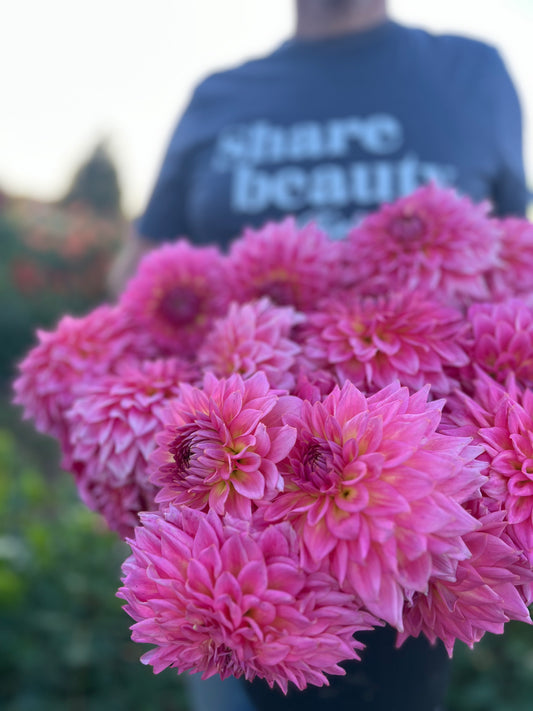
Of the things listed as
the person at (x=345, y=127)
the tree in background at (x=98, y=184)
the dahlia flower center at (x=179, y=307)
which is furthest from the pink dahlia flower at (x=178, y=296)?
the tree in background at (x=98, y=184)

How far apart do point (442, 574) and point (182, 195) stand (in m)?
1.29

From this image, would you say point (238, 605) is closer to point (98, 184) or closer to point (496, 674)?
point (496, 674)

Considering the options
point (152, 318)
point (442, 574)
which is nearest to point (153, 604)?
point (442, 574)

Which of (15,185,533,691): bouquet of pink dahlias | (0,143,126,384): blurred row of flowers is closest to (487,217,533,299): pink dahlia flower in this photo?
(15,185,533,691): bouquet of pink dahlias

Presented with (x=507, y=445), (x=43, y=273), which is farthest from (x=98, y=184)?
(x=507, y=445)

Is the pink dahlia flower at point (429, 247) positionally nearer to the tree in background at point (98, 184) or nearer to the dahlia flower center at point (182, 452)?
the dahlia flower center at point (182, 452)

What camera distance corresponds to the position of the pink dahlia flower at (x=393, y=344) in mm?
579

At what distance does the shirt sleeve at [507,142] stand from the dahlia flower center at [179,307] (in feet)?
2.71

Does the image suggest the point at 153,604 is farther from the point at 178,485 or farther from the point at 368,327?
the point at 368,327

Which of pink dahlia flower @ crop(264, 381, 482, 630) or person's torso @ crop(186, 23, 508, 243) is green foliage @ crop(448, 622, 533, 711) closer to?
person's torso @ crop(186, 23, 508, 243)

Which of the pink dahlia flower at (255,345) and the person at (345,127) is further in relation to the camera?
the person at (345,127)

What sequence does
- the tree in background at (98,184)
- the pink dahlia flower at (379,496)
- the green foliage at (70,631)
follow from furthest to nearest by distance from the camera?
the tree in background at (98,184) < the green foliage at (70,631) < the pink dahlia flower at (379,496)

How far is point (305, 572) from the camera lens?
1.43 feet

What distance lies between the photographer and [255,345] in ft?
1.97
